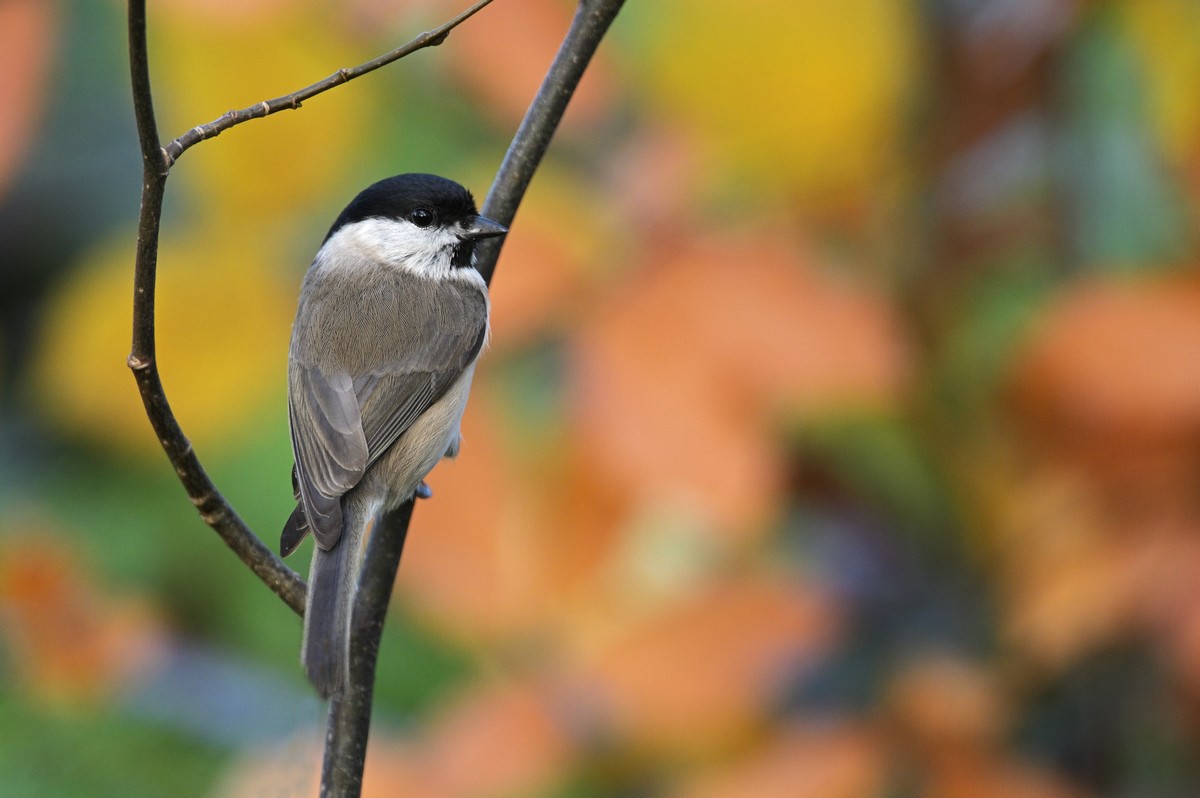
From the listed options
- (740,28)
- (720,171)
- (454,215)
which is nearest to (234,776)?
(454,215)

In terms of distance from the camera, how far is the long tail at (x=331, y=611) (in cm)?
143

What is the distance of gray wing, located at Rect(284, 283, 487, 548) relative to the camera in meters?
1.95

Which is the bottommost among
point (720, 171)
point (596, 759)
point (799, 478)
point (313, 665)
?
point (313, 665)

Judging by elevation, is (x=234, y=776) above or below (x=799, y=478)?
below

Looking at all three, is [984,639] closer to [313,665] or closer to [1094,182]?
[1094,182]

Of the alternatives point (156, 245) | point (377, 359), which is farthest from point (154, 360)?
point (377, 359)

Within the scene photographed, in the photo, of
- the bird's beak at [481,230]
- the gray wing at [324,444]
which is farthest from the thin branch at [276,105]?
the gray wing at [324,444]

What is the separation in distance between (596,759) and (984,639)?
75 cm

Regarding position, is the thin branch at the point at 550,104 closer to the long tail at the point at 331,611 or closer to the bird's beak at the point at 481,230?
the bird's beak at the point at 481,230

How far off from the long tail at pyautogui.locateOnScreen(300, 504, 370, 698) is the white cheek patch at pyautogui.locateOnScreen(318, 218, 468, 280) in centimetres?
81

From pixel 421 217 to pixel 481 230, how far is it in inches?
16.1

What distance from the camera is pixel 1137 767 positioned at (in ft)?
8.54

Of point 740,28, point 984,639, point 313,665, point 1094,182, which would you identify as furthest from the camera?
point 1094,182

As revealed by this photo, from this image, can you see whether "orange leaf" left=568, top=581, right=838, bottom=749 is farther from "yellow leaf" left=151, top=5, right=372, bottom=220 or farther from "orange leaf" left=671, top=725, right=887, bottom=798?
"yellow leaf" left=151, top=5, right=372, bottom=220
